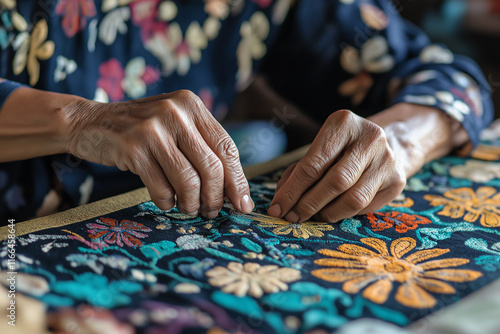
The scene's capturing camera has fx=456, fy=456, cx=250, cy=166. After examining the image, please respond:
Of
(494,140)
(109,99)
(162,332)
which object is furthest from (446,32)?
(162,332)

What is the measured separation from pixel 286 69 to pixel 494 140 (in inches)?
17.1

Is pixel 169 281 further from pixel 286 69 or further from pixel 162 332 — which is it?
pixel 286 69

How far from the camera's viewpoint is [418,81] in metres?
0.80

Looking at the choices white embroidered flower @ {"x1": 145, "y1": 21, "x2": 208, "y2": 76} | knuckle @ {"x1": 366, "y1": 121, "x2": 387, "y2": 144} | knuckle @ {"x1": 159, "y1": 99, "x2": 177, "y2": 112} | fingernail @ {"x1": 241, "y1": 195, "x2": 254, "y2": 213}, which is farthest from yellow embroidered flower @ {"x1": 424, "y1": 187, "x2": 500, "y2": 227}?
white embroidered flower @ {"x1": 145, "y1": 21, "x2": 208, "y2": 76}

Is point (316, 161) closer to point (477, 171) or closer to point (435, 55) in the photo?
point (477, 171)

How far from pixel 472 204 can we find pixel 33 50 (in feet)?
2.04

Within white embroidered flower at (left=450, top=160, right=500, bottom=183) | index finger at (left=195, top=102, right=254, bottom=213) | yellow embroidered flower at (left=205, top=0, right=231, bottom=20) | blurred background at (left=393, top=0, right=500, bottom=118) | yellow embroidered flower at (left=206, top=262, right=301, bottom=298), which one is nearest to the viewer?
yellow embroidered flower at (left=206, top=262, right=301, bottom=298)

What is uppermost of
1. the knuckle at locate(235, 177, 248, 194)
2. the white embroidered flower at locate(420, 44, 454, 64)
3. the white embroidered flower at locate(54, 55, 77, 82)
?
the white embroidered flower at locate(420, 44, 454, 64)

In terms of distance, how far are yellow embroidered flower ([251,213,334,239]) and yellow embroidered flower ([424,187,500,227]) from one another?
17 cm

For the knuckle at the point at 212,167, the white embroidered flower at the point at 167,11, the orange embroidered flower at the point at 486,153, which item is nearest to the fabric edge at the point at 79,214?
the knuckle at the point at 212,167

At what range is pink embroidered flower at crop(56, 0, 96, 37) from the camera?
627mm

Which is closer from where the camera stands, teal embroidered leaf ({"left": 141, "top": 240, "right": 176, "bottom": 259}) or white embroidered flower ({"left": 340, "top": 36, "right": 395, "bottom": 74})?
teal embroidered leaf ({"left": 141, "top": 240, "right": 176, "bottom": 259})

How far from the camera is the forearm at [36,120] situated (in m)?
0.51

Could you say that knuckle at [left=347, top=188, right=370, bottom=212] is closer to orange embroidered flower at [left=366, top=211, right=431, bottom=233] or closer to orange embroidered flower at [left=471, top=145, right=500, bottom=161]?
orange embroidered flower at [left=366, top=211, right=431, bottom=233]
